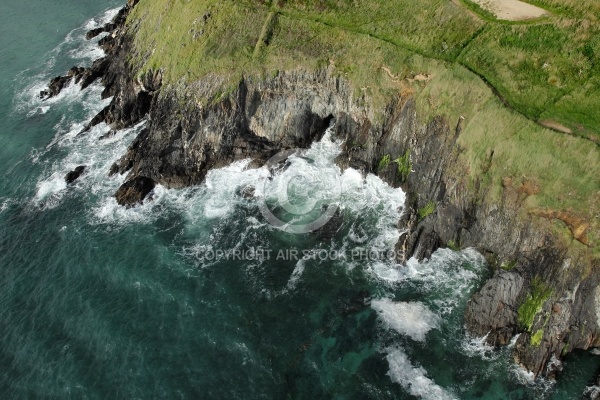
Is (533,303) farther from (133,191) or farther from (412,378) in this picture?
(133,191)

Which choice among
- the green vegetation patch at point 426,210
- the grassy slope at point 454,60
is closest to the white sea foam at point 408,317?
the green vegetation patch at point 426,210

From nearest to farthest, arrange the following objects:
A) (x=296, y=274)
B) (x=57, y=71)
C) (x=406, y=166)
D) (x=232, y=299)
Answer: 1. (x=232, y=299)
2. (x=296, y=274)
3. (x=406, y=166)
4. (x=57, y=71)

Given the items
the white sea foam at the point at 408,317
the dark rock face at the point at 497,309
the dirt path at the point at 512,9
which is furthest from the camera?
the dirt path at the point at 512,9

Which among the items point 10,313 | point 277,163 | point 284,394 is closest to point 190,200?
point 277,163

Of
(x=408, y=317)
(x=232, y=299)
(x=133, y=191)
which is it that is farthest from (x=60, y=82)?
(x=408, y=317)

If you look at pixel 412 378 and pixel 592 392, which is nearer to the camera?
pixel 592 392

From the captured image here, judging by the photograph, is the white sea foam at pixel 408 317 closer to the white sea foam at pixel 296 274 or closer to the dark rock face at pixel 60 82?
the white sea foam at pixel 296 274

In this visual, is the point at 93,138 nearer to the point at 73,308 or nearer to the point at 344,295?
the point at 73,308

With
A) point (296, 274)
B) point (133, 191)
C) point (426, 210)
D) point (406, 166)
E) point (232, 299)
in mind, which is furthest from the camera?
point (133, 191)
